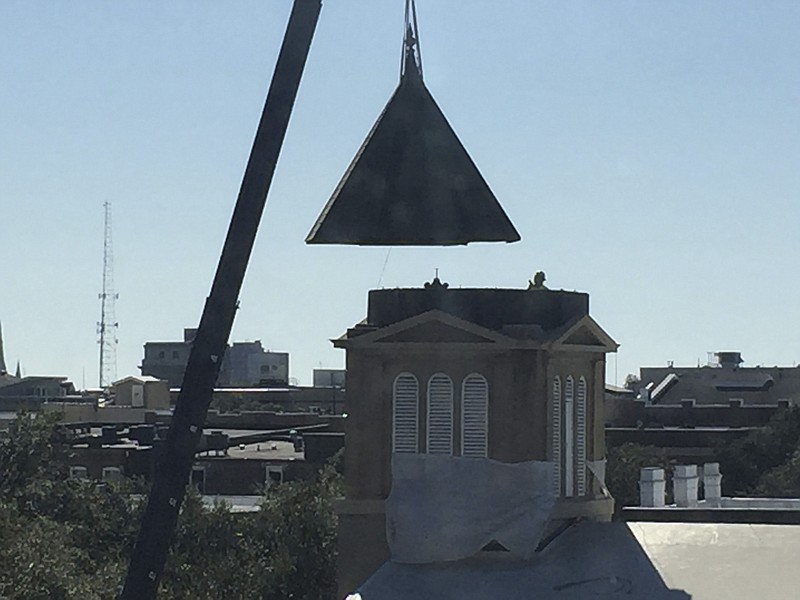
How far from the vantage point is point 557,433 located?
23297 mm

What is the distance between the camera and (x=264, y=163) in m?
22.2

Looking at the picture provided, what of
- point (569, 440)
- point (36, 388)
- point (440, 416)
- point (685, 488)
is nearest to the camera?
point (440, 416)

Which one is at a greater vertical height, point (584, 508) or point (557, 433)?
point (557, 433)

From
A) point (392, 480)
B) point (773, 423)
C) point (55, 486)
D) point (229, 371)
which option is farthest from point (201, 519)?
point (229, 371)

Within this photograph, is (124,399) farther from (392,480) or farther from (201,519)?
(392,480)

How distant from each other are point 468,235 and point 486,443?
3.05 metres

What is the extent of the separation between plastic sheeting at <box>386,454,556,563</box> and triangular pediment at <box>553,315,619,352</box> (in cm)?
181

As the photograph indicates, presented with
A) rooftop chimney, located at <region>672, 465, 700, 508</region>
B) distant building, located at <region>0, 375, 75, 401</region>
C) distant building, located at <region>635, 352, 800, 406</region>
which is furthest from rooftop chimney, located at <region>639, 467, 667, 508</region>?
distant building, located at <region>0, 375, 75, 401</region>

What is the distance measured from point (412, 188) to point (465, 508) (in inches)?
183

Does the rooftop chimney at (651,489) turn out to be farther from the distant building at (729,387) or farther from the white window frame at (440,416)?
the distant building at (729,387)

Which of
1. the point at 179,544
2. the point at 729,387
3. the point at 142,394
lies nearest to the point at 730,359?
the point at 729,387

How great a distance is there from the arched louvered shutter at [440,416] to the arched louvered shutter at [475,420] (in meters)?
0.19

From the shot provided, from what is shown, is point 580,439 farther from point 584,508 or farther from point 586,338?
point 586,338

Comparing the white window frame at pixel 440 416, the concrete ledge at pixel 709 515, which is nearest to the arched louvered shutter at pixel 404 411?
the white window frame at pixel 440 416
